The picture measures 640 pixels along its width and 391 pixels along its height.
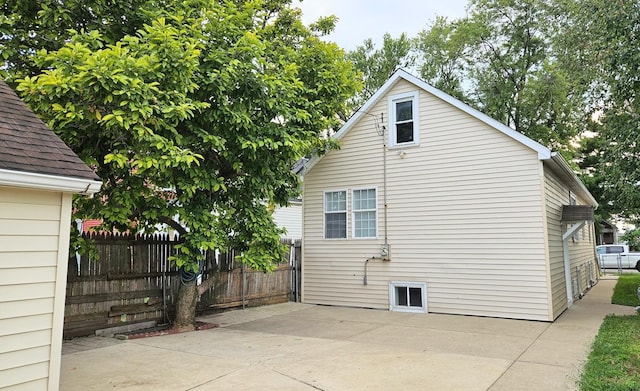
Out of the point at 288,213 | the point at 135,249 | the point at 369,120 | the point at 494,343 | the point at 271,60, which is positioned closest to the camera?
the point at 494,343

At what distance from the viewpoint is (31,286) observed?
147 inches

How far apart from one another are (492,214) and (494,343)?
10.8 ft

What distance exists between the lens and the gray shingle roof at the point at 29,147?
3.70m

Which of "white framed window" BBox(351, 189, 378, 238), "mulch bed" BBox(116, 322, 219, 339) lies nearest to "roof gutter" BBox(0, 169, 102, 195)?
"mulch bed" BBox(116, 322, 219, 339)

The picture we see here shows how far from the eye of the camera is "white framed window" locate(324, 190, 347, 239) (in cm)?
1086

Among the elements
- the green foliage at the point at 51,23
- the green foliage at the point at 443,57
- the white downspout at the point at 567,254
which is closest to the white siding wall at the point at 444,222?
the white downspout at the point at 567,254

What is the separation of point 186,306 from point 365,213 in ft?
16.2

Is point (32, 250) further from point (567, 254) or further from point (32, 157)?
point (567, 254)

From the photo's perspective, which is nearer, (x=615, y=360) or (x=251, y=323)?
(x=615, y=360)

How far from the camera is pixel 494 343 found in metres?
6.46

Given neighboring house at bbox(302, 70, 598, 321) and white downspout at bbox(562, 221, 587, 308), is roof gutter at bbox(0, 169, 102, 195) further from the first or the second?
white downspout at bbox(562, 221, 587, 308)

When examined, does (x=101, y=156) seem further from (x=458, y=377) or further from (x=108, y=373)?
(x=458, y=377)

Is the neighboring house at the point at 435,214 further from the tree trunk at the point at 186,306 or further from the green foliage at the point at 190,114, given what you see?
the tree trunk at the point at 186,306

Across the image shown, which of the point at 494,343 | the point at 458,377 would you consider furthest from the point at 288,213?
the point at 458,377
